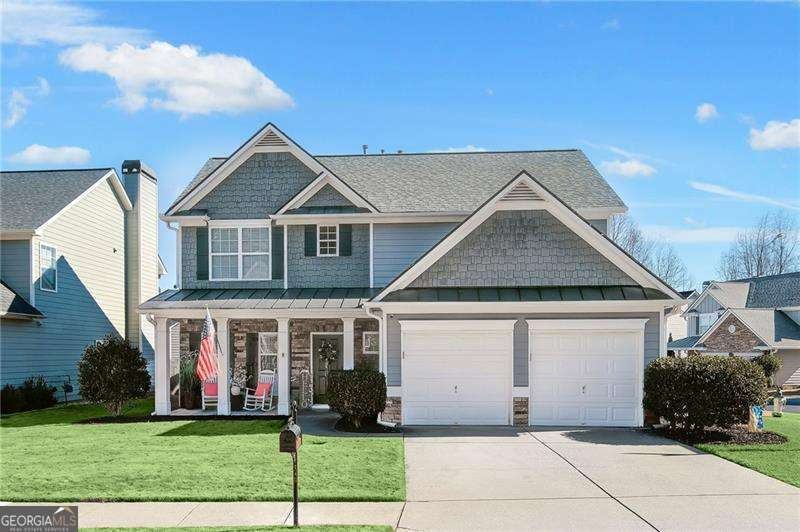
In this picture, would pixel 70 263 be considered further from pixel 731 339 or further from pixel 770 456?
pixel 731 339

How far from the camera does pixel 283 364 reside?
18000 mm

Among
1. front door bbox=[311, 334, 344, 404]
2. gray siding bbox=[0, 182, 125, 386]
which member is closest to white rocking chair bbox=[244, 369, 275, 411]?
front door bbox=[311, 334, 344, 404]

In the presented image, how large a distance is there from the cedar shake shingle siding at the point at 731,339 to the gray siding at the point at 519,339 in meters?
24.9

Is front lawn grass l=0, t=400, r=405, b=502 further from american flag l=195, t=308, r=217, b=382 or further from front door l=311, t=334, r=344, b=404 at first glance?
front door l=311, t=334, r=344, b=404

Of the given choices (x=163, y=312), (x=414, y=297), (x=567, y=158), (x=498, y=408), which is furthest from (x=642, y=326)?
(x=163, y=312)

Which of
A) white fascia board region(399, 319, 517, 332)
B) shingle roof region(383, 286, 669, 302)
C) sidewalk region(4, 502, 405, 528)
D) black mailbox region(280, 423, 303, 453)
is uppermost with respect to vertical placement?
shingle roof region(383, 286, 669, 302)

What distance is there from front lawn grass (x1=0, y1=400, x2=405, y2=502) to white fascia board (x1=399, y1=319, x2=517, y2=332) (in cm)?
287

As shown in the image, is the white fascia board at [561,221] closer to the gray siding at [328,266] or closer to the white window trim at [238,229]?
the gray siding at [328,266]

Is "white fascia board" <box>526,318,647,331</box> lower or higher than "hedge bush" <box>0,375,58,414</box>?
higher

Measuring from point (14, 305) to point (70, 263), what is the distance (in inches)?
145

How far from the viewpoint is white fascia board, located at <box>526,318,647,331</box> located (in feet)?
51.4

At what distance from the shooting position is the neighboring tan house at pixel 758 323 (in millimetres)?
37219

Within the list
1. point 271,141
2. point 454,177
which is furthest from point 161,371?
point 454,177

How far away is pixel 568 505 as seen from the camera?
8.95 m
